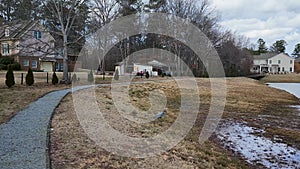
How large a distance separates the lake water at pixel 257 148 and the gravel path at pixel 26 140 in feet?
16.8

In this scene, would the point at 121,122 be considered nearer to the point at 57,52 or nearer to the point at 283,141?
the point at 283,141

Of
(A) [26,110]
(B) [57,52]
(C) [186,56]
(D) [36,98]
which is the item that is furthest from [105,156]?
(C) [186,56]

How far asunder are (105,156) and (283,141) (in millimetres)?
6505

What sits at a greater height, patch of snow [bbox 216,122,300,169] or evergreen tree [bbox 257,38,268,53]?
evergreen tree [bbox 257,38,268,53]

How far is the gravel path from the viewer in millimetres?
5004

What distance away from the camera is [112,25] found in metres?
34.0

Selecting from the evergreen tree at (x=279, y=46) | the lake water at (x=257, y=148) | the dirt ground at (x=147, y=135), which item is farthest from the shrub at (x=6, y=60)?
the evergreen tree at (x=279, y=46)

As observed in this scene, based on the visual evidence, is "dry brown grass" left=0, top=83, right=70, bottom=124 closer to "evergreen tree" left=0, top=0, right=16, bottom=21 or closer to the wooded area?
the wooded area

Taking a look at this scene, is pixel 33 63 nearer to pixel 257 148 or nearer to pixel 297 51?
pixel 257 148

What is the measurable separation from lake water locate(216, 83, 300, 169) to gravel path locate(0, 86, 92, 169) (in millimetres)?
5106

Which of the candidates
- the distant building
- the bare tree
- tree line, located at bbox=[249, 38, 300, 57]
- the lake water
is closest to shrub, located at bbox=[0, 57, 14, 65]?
the distant building

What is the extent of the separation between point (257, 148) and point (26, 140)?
6450 mm

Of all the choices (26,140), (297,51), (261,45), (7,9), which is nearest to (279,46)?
(261,45)

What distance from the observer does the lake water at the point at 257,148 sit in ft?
24.0
